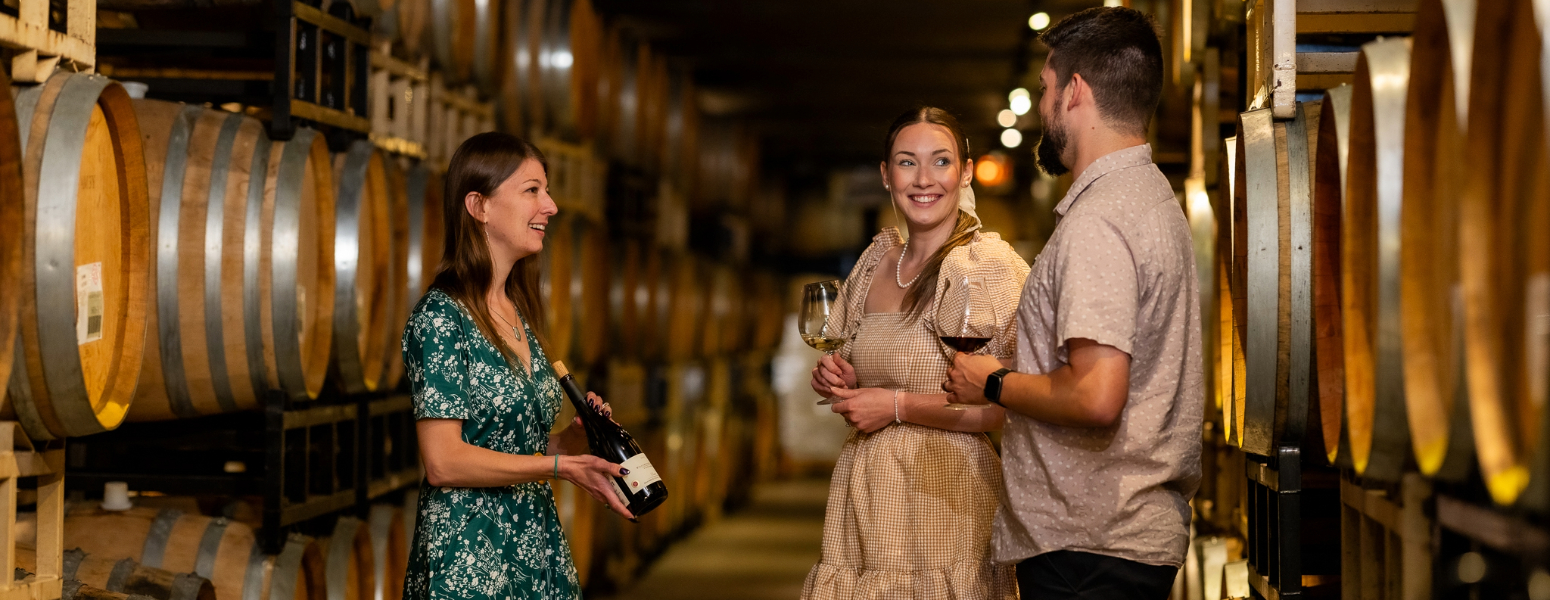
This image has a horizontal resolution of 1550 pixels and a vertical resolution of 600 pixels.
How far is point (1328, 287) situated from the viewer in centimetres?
240

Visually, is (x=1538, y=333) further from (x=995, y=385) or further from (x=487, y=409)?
(x=487, y=409)

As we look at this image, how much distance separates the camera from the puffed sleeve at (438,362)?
2406 mm

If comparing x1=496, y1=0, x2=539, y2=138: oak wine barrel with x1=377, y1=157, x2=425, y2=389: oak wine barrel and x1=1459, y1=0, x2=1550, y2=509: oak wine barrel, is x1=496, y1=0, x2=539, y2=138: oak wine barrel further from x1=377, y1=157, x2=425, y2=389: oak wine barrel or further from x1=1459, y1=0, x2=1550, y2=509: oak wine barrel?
x1=1459, y1=0, x2=1550, y2=509: oak wine barrel

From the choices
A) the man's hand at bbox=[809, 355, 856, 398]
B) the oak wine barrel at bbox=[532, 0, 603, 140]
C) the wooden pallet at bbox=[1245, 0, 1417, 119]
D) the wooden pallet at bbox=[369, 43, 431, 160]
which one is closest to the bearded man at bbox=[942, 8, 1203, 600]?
the man's hand at bbox=[809, 355, 856, 398]

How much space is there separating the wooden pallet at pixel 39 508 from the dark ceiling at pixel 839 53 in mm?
4862

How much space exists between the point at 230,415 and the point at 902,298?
226 centimetres

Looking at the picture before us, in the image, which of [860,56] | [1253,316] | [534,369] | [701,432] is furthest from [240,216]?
[860,56]

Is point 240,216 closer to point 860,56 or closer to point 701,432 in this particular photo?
point 701,432

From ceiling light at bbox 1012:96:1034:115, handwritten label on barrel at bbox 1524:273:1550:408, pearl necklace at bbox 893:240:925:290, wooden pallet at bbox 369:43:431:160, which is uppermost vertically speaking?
ceiling light at bbox 1012:96:1034:115

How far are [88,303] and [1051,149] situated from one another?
1.94m

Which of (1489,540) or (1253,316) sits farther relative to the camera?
(1253,316)

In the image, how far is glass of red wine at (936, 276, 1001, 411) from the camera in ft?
7.45

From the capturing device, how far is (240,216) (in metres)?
3.42

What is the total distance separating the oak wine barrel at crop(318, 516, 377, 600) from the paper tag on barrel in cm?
140
